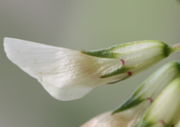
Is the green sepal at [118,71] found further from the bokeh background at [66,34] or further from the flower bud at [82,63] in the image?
the bokeh background at [66,34]

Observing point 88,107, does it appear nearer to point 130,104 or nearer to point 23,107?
point 23,107

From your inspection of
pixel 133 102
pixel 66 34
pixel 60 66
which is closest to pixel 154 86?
pixel 133 102

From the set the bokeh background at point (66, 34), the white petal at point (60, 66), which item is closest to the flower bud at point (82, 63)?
the white petal at point (60, 66)

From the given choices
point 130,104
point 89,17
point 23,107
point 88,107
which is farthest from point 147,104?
point 89,17

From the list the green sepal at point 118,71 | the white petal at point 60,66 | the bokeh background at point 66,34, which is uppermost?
the white petal at point 60,66

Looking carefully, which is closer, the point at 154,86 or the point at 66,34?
the point at 154,86

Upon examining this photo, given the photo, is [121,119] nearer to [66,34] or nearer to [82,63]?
[82,63]
